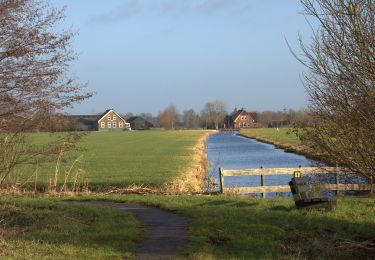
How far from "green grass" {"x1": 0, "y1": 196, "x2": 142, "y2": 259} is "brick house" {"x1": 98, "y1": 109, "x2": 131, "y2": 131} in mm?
144429

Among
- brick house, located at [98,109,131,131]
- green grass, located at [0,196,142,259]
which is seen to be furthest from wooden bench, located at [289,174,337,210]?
brick house, located at [98,109,131,131]

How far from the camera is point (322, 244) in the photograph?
10.9m

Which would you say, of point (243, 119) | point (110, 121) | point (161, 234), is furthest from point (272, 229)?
point (243, 119)

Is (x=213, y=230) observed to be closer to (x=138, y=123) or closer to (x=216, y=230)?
(x=216, y=230)

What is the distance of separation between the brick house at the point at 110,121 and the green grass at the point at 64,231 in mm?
144429

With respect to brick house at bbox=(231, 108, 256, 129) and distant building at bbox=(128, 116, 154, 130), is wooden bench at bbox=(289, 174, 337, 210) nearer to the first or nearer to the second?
brick house at bbox=(231, 108, 256, 129)

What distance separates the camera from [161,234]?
1152 centimetres

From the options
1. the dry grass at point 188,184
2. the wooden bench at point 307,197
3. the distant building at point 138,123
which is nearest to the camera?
the wooden bench at point 307,197

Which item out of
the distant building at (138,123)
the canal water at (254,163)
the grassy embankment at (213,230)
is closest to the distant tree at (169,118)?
the distant building at (138,123)

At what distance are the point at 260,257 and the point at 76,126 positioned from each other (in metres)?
6.21

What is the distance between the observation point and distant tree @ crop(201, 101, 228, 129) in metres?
192

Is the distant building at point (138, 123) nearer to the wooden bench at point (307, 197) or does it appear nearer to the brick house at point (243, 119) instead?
the brick house at point (243, 119)

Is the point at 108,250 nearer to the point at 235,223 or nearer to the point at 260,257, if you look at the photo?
the point at 260,257

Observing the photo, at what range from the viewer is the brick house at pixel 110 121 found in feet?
526
